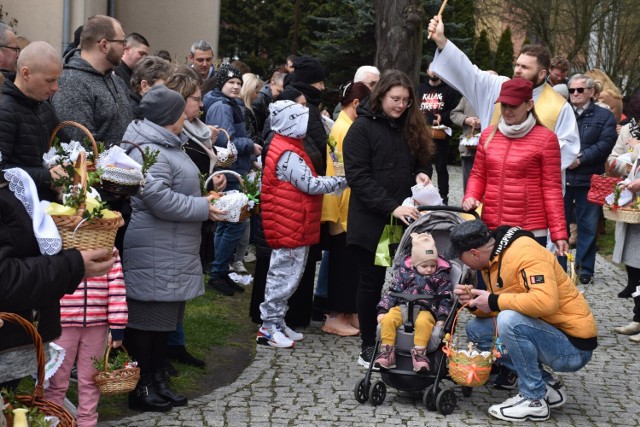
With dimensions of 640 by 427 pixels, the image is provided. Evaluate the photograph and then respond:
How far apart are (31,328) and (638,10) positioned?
2692 cm

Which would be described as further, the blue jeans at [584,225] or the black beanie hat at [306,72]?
the blue jeans at [584,225]

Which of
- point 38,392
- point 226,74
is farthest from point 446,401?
point 226,74

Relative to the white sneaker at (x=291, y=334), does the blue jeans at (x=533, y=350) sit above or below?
above

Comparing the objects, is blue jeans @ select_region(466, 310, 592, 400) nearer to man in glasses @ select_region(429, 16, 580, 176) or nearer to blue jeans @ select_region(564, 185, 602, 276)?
man in glasses @ select_region(429, 16, 580, 176)

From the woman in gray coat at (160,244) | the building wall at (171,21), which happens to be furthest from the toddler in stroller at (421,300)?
the building wall at (171,21)

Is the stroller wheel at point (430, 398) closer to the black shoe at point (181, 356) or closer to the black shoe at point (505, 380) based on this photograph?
the black shoe at point (505, 380)

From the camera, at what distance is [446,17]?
2762cm

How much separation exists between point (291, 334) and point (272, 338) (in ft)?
1.00

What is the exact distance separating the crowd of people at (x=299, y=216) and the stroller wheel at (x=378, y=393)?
137mm


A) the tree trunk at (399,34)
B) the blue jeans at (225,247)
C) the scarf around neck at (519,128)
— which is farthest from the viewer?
the tree trunk at (399,34)

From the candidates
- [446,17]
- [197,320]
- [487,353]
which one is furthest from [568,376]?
[446,17]

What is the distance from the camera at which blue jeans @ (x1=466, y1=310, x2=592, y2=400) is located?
648 cm

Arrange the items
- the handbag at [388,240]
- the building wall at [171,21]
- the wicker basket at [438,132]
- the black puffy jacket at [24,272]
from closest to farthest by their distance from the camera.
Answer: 1. the black puffy jacket at [24,272]
2. the handbag at [388,240]
3. the wicker basket at [438,132]
4. the building wall at [171,21]

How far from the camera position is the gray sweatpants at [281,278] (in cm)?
838
